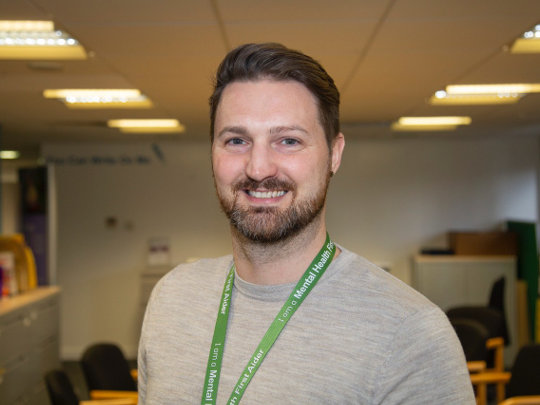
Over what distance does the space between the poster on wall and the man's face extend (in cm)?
521

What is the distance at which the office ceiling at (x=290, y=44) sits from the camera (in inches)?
106

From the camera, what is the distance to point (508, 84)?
4578mm

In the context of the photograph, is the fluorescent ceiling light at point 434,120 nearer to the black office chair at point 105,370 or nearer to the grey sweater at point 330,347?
the black office chair at point 105,370

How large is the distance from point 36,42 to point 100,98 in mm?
1868

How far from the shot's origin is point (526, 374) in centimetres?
381

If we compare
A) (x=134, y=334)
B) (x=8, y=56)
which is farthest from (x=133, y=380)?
(x=134, y=334)

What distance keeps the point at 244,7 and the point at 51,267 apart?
4.32 metres

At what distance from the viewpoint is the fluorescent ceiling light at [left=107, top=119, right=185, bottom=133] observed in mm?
6667

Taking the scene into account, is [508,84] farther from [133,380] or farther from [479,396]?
[133,380]

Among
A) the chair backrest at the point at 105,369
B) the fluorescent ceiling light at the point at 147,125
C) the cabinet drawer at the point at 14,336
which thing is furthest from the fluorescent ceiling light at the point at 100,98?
the chair backrest at the point at 105,369

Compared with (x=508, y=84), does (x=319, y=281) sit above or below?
below

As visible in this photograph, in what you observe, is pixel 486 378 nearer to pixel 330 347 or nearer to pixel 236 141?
pixel 330 347

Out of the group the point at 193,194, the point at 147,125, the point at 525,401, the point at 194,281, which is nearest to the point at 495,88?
the point at 525,401

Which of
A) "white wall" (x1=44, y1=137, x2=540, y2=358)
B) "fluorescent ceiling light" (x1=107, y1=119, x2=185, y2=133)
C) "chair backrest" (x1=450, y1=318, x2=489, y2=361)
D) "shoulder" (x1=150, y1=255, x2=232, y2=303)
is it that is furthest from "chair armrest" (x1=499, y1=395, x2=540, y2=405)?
"white wall" (x1=44, y1=137, x2=540, y2=358)
